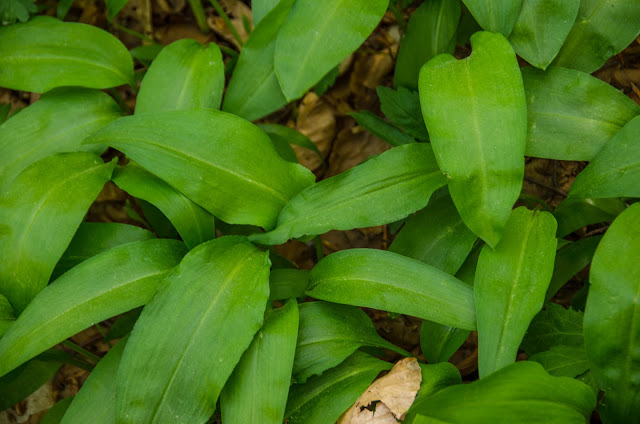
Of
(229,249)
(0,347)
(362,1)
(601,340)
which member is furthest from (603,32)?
(0,347)

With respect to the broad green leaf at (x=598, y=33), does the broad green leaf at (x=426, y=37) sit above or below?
below

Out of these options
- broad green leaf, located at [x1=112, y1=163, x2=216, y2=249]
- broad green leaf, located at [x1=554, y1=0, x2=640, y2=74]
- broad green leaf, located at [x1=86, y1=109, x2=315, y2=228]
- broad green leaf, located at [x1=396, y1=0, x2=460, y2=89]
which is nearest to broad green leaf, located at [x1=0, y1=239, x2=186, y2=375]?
broad green leaf, located at [x1=112, y1=163, x2=216, y2=249]

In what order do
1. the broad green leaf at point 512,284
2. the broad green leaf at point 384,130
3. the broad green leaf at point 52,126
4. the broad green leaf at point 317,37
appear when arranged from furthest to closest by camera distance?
the broad green leaf at point 384,130, the broad green leaf at point 52,126, the broad green leaf at point 317,37, the broad green leaf at point 512,284

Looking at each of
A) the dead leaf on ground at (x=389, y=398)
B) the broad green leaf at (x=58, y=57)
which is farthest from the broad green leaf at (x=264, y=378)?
the broad green leaf at (x=58, y=57)

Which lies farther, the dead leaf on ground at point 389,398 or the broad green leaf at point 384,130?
the broad green leaf at point 384,130

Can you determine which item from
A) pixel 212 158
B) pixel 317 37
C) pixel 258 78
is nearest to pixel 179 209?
pixel 212 158

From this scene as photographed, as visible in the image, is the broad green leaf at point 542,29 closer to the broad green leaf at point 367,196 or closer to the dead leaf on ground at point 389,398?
the broad green leaf at point 367,196

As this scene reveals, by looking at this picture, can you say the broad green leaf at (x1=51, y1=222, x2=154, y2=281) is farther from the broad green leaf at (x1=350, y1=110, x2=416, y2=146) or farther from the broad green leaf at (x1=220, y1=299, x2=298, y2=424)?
the broad green leaf at (x1=350, y1=110, x2=416, y2=146)
